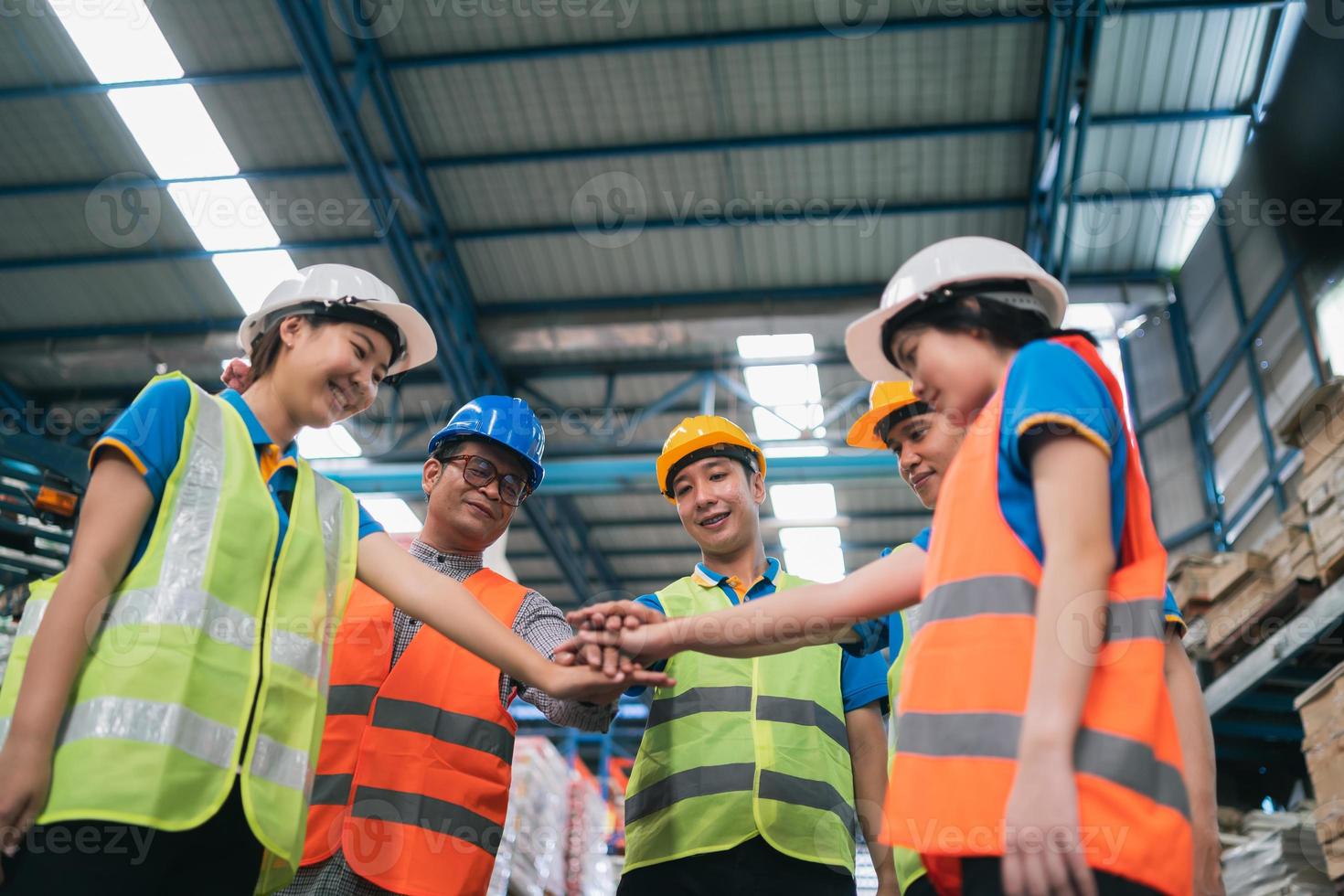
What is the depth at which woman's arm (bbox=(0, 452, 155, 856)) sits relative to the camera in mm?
1766

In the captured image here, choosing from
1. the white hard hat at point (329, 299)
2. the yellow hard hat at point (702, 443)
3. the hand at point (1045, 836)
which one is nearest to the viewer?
the hand at point (1045, 836)

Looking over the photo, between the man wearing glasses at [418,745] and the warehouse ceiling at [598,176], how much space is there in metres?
8.25

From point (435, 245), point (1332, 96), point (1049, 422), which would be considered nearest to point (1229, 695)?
point (1332, 96)

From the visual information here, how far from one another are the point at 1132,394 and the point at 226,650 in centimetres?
1426

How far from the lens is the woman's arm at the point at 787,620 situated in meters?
2.36

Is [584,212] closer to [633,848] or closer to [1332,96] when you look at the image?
[1332,96]

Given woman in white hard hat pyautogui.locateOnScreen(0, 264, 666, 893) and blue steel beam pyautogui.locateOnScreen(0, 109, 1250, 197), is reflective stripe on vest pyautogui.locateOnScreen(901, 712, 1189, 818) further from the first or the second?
blue steel beam pyautogui.locateOnScreen(0, 109, 1250, 197)

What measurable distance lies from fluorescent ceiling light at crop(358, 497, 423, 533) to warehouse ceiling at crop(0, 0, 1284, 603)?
1350mm

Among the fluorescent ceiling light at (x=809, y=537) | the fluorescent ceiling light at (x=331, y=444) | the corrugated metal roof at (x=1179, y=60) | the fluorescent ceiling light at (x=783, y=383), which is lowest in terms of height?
the fluorescent ceiling light at (x=331, y=444)

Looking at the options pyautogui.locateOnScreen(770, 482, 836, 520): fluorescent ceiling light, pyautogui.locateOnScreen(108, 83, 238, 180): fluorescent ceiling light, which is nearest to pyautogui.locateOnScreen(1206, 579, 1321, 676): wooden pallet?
pyautogui.locateOnScreen(770, 482, 836, 520): fluorescent ceiling light

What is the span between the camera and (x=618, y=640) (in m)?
2.78

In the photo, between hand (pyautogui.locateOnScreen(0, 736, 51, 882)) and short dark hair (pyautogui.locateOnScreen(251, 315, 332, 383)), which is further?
short dark hair (pyautogui.locateOnScreen(251, 315, 332, 383))

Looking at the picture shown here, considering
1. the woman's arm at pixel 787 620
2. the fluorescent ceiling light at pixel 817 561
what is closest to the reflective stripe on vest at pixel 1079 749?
the woman's arm at pixel 787 620

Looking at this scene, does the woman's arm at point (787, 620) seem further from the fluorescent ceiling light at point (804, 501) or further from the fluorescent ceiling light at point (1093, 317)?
the fluorescent ceiling light at point (804, 501)
